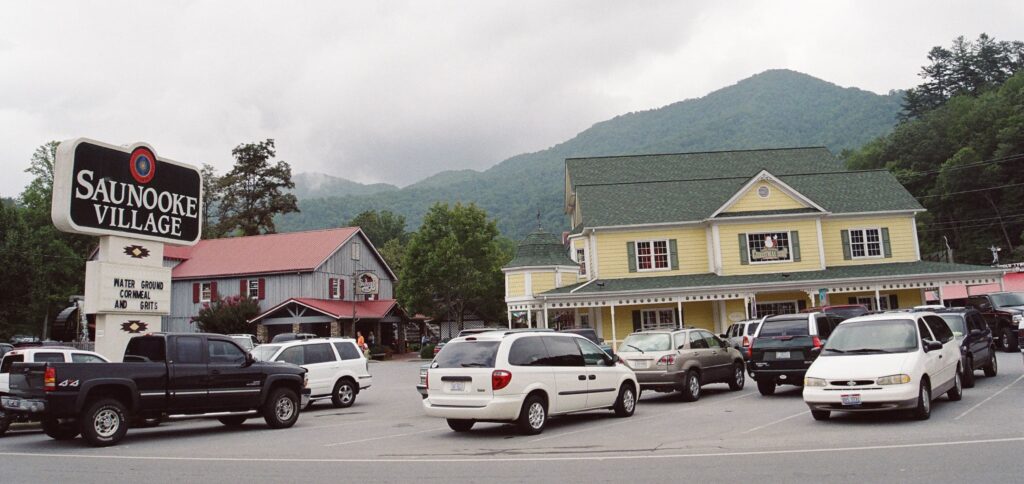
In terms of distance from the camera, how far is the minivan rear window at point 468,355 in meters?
11.7

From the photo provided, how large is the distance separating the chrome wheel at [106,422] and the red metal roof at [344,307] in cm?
3449

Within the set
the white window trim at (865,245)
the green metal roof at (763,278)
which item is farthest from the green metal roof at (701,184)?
the green metal roof at (763,278)

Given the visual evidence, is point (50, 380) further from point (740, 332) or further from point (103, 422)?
point (740, 332)

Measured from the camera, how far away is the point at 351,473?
8812mm

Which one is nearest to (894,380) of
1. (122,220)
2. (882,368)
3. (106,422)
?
(882,368)

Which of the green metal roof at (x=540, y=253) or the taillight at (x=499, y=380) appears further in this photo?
the green metal roof at (x=540, y=253)

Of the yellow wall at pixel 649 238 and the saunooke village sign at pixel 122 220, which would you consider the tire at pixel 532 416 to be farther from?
the yellow wall at pixel 649 238

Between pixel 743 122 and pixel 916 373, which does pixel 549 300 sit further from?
pixel 743 122

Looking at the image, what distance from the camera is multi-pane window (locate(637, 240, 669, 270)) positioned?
36094mm

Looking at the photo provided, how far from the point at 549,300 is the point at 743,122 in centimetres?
15462

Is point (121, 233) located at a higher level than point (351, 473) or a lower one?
higher

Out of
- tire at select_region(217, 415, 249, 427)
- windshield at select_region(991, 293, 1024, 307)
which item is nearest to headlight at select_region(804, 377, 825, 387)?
tire at select_region(217, 415, 249, 427)

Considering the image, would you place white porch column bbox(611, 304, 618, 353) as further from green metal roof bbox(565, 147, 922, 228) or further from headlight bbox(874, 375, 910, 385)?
headlight bbox(874, 375, 910, 385)

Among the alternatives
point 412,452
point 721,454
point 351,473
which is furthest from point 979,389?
point 351,473
